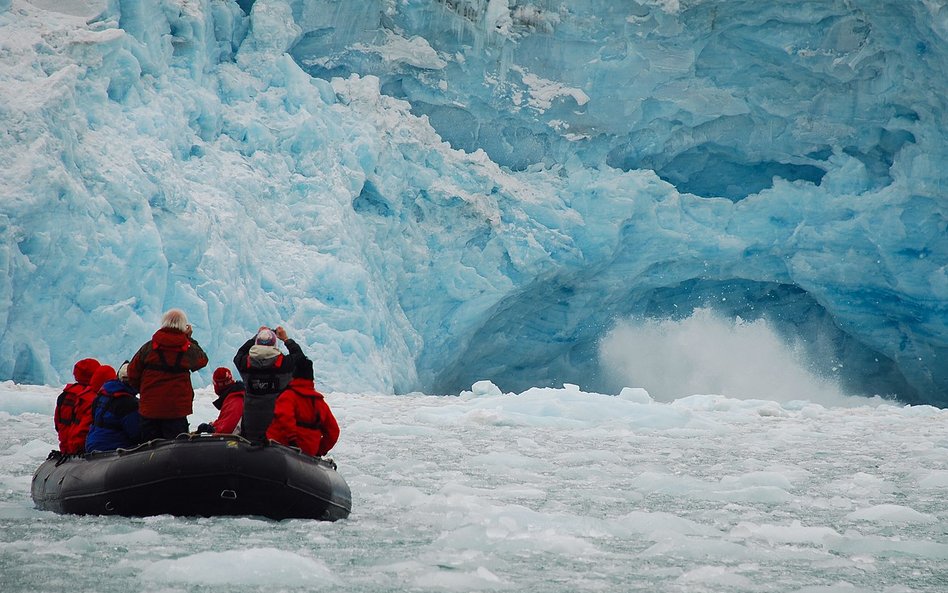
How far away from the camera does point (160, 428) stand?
4.52 meters

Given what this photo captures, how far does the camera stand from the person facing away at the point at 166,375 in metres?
4.40

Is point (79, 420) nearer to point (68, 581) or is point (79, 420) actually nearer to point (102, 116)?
point (68, 581)

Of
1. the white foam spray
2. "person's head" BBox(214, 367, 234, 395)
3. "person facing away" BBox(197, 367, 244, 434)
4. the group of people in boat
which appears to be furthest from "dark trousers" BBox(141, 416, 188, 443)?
the white foam spray

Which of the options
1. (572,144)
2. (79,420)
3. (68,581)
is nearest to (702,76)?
(572,144)

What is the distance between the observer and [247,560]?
10.3 ft

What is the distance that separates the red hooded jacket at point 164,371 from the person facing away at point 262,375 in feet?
0.76

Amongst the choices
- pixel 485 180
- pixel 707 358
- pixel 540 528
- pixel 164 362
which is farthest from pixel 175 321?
pixel 707 358

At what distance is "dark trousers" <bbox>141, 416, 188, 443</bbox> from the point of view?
4.49 m

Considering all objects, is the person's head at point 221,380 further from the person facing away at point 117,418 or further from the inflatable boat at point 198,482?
the inflatable boat at point 198,482

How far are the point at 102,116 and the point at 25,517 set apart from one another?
9704 millimetres

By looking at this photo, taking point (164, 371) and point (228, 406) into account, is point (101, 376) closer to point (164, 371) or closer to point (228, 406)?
point (164, 371)

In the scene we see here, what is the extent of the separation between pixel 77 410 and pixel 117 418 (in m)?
0.47

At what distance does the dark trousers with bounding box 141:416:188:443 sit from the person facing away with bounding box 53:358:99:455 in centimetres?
48

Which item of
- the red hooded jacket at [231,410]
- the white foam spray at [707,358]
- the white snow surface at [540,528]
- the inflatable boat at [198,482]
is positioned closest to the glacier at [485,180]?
the white foam spray at [707,358]
